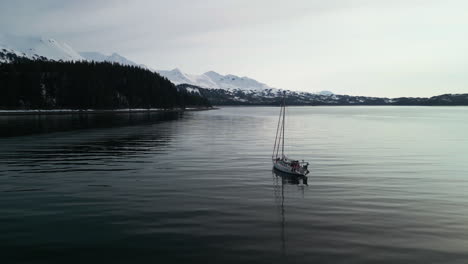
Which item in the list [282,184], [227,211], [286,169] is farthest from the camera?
[286,169]

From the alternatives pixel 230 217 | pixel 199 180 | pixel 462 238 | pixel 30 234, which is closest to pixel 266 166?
pixel 199 180

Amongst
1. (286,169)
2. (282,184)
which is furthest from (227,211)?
(286,169)

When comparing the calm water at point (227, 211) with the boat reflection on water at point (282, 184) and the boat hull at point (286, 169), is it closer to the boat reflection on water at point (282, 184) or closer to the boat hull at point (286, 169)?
the boat reflection on water at point (282, 184)

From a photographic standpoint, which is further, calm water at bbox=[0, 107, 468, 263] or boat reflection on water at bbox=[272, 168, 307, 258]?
boat reflection on water at bbox=[272, 168, 307, 258]

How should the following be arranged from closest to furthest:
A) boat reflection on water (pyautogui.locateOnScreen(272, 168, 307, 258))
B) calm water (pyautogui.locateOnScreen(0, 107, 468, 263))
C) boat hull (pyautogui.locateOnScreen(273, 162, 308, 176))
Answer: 1. calm water (pyautogui.locateOnScreen(0, 107, 468, 263))
2. boat reflection on water (pyautogui.locateOnScreen(272, 168, 307, 258))
3. boat hull (pyautogui.locateOnScreen(273, 162, 308, 176))

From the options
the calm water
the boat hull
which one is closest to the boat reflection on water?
the calm water

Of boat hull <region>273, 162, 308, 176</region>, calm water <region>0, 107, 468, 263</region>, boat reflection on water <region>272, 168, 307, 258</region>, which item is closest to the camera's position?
calm water <region>0, 107, 468, 263</region>

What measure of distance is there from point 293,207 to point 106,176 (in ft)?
71.6

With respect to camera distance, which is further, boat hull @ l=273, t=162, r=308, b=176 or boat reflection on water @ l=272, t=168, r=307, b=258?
boat hull @ l=273, t=162, r=308, b=176

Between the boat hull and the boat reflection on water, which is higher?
the boat hull

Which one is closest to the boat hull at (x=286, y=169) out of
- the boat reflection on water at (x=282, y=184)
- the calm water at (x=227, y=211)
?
the boat reflection on water at (x=282, y=184)

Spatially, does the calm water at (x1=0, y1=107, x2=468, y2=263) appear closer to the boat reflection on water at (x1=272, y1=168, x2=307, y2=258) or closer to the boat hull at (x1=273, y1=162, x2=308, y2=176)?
the boat reflection on water at (x1=272, y1=168, x2=307, y2=258)

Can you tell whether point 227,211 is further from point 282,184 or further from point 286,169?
point 286,169

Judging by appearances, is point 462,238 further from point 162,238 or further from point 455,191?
point 162,238
